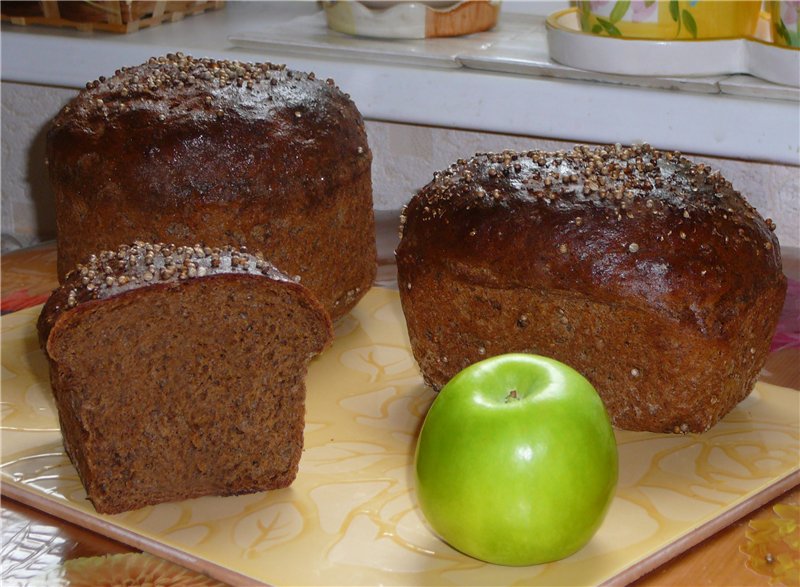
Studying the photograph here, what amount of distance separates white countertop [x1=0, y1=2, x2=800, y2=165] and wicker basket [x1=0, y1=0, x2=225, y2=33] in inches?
0.9

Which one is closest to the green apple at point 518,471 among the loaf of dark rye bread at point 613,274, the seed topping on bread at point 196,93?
the loaf of dark rye bread at point 613,274

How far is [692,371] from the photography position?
1.49 meters

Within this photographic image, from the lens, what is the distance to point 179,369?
55.2 inches

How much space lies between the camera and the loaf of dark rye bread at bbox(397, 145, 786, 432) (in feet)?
4.77

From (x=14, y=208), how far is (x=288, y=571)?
221cm

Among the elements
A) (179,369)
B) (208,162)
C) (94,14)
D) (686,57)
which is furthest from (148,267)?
(94,14)

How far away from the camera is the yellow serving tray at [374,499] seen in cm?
127

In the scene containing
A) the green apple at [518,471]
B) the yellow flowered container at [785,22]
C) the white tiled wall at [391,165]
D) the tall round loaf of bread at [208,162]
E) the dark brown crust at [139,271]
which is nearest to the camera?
the green apple at [518,471]

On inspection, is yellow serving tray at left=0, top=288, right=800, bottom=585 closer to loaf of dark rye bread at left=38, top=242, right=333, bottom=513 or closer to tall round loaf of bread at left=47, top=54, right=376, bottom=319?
loaf of dark rye bread at left=38, top=242, right=333, bottom=513

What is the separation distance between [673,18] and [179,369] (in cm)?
119

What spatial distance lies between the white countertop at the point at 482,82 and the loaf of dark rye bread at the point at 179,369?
3.16 ft

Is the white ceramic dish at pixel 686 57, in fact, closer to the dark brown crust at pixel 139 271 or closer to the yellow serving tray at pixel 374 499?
the yellow serving tray at pixel 374 499

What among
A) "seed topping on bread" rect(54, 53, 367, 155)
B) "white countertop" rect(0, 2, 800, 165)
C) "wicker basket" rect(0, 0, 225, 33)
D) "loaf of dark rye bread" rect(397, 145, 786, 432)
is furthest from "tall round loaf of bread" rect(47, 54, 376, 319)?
"wicker basket" rect(0, 0, 225, 33)

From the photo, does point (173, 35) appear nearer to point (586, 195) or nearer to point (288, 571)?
point (586, 195)
